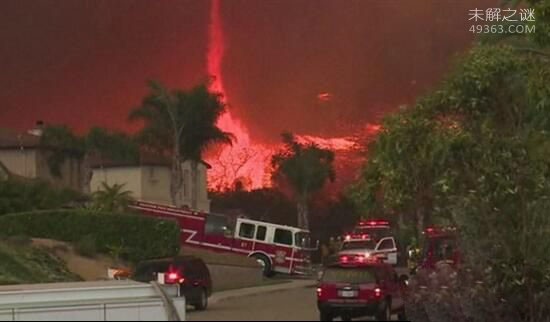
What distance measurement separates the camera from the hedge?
22.6 meters

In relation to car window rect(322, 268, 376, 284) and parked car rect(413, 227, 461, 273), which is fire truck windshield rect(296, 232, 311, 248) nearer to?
parked car rect(413, 227, 461, 273)

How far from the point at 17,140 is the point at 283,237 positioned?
15.1 m

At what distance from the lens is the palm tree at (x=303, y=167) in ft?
45.5

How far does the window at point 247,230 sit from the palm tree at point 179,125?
6.25 ft

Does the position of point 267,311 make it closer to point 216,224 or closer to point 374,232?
point 374,232

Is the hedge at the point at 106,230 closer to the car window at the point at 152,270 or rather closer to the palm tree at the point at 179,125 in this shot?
the palm tree at the point at 179,125

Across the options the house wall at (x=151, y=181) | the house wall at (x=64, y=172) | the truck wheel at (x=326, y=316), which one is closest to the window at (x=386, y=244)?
the house wall at (x=151, y=181)

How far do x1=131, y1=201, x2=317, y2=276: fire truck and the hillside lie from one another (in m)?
3.48

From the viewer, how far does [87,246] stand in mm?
23375

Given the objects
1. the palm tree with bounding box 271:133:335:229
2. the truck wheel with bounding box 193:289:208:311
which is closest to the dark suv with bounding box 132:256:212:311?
the truck wheel with bounding box 193:289:208:311

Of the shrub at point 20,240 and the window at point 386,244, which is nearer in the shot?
the window at point 386,244

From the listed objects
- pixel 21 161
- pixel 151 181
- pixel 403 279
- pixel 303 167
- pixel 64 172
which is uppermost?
pixel 21 161

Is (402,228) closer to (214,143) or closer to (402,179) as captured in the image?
(402,179)

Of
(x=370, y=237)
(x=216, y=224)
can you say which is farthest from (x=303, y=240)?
(x=216, y=224)
